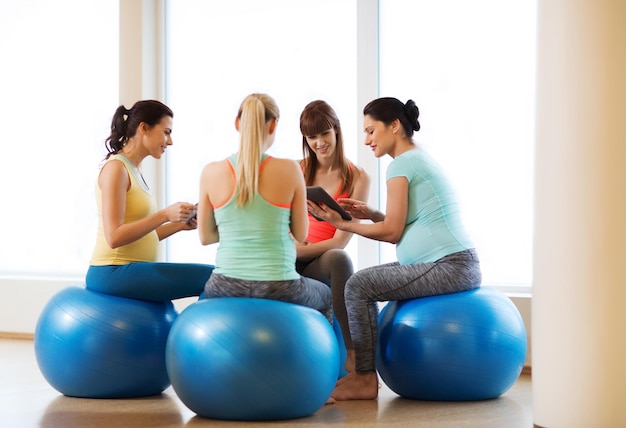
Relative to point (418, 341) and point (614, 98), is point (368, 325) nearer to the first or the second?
point (418, 341)

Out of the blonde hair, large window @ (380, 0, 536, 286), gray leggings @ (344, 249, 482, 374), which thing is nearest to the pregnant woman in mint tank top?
the blonde hair

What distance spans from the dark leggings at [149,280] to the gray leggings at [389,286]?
0.69 metres

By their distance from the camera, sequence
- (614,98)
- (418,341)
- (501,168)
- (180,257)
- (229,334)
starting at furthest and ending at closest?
(180,257) < (501,168) < (418,341) < (229,334) < (614,98)

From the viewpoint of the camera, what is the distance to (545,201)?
295 centimetres

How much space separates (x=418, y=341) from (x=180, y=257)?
2.73 m

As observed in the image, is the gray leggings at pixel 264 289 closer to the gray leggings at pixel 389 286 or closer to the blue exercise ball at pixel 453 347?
the gray leggings at pixel 389 286

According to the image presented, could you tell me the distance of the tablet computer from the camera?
361 cm

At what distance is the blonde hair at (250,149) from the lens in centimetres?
322

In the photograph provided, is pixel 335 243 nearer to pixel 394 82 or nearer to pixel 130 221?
pixel 130 221

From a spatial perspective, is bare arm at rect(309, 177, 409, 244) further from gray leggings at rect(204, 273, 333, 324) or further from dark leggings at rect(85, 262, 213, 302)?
dark leggings at rect(85, 262, 213, 302)

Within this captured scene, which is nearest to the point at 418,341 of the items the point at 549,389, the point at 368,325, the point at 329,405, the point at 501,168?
the point at 368,325

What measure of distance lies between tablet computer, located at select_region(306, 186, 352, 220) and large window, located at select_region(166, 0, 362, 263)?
5.11 ft

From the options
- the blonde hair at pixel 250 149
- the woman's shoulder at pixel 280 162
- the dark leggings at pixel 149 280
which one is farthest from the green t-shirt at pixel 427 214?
the dark leggings at pixel 149 280

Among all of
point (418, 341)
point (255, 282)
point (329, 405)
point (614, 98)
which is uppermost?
point (614, 98)
